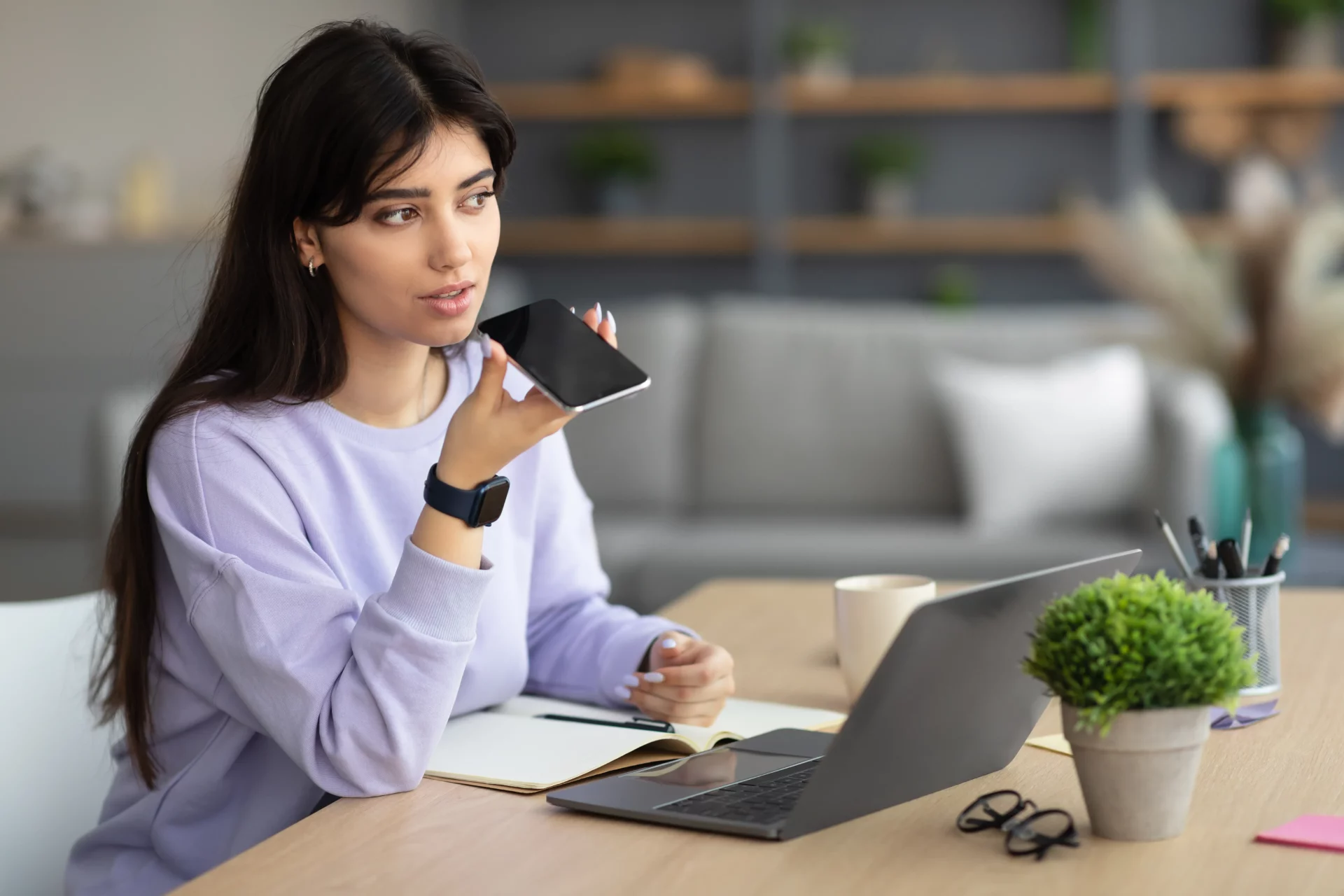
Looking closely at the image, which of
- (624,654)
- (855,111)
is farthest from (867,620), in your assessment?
(855,111)

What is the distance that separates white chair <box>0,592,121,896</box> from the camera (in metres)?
1.17

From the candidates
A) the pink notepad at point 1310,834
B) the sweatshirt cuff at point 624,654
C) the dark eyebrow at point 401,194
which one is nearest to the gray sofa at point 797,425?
the sweatshirt cuff at point 624,654

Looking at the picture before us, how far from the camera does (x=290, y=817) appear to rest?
3.60 feet

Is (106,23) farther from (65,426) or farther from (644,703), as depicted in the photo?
(644,703)

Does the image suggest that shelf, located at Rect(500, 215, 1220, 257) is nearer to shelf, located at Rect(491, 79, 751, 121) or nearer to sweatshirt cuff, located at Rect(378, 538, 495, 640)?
shelf, located at Rect(491, 79, 751, 121)

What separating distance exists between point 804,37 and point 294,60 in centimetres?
473

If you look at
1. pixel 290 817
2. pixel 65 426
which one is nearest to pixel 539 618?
pixel 290 817

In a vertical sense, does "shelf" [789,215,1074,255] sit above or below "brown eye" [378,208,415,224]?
below

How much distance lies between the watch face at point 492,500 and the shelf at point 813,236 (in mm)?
4799

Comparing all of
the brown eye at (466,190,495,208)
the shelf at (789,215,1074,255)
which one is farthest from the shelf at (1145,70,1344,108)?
the brown eye at (466,190,495,208)

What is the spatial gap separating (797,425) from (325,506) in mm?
2474

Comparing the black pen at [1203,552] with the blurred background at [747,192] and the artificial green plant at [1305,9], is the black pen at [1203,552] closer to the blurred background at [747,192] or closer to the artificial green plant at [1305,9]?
the blurred background at [747,192]

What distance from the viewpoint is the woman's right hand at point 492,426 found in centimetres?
98

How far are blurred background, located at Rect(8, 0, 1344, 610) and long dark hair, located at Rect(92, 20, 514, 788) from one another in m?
2.31
